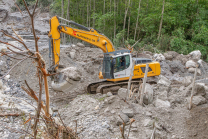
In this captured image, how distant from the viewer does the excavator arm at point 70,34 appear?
7820 mm

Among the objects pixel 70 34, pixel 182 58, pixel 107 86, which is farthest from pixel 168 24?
pixel 70 34

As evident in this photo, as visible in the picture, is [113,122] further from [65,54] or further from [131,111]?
[65,54]

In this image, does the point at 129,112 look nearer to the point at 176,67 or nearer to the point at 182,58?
the point at 176,67

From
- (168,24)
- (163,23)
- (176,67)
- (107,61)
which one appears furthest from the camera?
(163,23)

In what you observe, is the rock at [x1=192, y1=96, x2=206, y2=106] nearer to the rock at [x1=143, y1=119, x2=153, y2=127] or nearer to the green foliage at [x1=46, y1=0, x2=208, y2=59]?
the rock at [x1=143, y1=119, x2=153, y2=127]

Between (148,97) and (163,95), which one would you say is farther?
(163,95)

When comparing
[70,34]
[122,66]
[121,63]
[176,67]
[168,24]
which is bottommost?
[176,67]

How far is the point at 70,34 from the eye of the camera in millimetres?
8391

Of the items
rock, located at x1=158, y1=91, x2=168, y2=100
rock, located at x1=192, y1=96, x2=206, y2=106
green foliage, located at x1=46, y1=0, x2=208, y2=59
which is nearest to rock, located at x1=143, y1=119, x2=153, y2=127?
rock, located at x1=158, y1=91, x2=168, y2=100

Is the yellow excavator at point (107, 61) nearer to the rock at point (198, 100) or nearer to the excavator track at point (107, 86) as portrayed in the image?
the excavator track at point (107, 86)

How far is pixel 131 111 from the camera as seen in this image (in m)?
6.14

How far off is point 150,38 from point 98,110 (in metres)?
15.5

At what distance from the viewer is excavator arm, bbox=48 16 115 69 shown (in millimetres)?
7820

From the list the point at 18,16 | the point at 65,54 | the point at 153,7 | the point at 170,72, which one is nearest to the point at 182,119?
the point at 170,72
